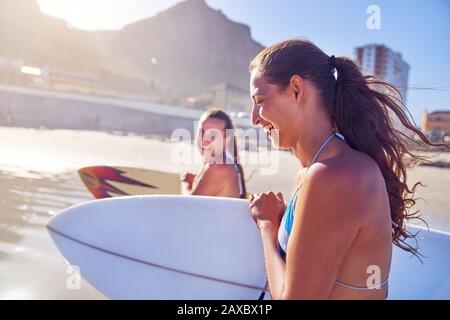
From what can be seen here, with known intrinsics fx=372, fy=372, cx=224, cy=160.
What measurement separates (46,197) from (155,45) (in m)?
100

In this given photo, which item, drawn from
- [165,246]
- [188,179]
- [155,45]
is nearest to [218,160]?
[188,179]

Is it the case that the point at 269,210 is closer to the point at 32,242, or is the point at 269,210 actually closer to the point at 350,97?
the point at 350,97

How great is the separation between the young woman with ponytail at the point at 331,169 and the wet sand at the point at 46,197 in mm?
784

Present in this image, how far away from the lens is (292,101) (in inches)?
45.2

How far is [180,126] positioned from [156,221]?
22.6m

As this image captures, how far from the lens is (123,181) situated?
4.76m

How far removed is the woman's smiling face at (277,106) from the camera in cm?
115

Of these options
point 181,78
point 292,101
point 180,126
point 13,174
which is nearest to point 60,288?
point 292,101

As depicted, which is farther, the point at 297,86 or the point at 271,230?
the point at 271,230

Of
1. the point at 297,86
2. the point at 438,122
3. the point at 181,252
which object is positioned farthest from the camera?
the point at 438,122

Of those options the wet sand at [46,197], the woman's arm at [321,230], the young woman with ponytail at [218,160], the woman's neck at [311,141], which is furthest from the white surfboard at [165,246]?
the woman's arm at [321,230]

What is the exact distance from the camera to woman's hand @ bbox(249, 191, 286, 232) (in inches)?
53.2

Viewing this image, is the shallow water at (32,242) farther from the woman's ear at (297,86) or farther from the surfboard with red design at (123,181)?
the woman's ear at (297,86)
